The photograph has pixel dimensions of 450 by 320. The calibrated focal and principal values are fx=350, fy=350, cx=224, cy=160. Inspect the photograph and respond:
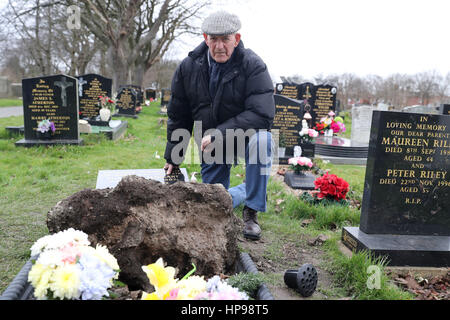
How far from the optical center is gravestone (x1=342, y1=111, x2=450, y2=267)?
3.31 metres

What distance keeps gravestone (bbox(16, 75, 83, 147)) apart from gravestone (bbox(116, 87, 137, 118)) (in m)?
8.60

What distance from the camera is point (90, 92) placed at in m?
12.0

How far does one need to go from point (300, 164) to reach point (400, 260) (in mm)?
3263

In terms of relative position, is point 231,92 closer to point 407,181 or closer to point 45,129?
point 407,181

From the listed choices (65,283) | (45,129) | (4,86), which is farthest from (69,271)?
(4,86)

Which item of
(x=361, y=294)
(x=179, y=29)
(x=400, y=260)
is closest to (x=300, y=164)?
(x=400, y=260)

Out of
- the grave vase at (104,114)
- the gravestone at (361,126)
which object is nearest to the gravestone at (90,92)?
the grave vase at (104,114)

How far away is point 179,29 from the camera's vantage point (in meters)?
22.7

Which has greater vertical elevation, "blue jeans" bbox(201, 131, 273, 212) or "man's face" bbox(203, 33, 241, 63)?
"man's face" bbox(203, 33, 241, 63)

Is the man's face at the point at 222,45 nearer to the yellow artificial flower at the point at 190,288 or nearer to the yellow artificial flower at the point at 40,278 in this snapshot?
the yellow artificial flower at the point at 190,288

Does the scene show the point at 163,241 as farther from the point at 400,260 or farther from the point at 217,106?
the point at 400,260

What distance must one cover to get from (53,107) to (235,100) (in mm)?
6286

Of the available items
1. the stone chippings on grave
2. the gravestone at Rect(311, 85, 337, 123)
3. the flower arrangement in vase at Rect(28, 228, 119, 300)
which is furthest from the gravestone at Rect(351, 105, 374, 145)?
the flower arrangement in vase at Rect(28, 228, 119, 300)

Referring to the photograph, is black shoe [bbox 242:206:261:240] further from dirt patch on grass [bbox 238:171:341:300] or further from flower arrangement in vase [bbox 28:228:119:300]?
flower arrangement in vase [bbox 28:228:119:300]
